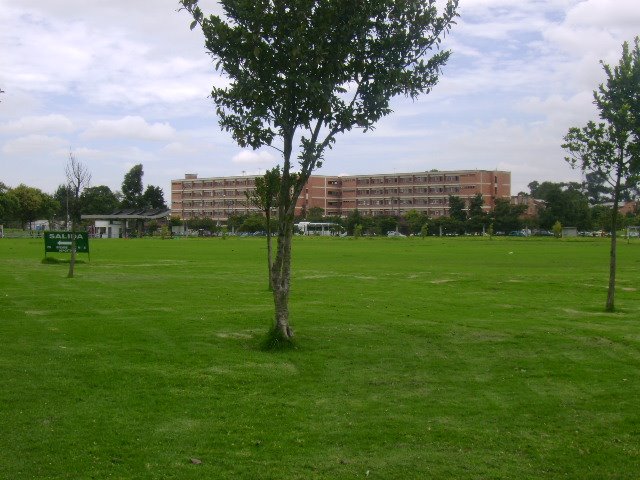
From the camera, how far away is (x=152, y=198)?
187 metres

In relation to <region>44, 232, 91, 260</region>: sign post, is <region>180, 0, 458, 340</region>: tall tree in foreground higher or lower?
higher

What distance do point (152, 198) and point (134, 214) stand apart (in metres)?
25.3

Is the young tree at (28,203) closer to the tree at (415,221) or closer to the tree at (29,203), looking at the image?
the tree at (29,203)

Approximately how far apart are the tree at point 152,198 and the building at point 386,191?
A: 1781 cm

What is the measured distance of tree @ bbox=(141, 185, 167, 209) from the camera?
18588 centimetres

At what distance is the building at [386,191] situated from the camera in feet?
543

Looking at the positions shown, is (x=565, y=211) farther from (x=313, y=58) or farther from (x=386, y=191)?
(x=313, y=58)

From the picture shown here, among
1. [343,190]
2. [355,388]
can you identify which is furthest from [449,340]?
[343,190]

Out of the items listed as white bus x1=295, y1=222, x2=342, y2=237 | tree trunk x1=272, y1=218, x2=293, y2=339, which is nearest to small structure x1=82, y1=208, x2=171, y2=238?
white bus x1=295, y1=222, x2=342, y2=237

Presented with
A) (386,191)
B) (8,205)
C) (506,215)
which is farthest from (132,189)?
(506,215)

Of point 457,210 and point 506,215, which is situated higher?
point 457,210

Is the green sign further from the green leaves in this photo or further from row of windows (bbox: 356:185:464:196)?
row of windows (bbox: 356:185:464:196)

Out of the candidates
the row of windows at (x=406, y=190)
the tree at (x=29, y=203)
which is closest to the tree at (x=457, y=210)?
the row of windows at (x=406, y=190)

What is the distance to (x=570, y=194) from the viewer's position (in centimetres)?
14275
